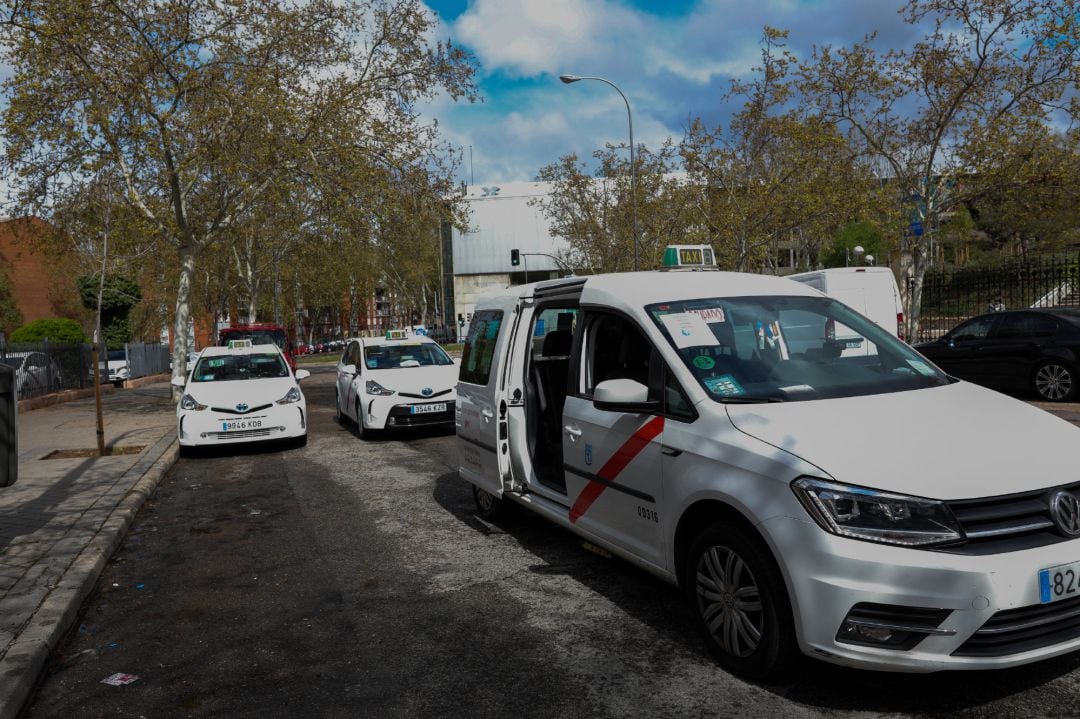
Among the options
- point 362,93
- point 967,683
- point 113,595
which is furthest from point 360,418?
point 967,683

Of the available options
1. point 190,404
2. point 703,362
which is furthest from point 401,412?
point 703,362

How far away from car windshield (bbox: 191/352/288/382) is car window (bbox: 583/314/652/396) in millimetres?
8617

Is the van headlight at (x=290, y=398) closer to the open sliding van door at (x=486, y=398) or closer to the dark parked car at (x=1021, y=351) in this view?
the open sliding van door at (x=486, y=398)

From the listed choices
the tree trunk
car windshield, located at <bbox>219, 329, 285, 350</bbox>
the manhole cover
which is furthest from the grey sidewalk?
car windshield, located at <bbox>219, 329, 285, 350</bbox>

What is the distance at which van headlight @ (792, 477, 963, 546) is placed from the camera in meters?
3.12

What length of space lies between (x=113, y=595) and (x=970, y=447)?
→ 526 centimetres

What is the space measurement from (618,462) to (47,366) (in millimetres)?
22081

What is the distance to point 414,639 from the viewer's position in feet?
14.7

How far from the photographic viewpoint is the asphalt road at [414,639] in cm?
360

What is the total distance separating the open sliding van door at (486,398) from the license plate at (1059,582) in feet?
11.9

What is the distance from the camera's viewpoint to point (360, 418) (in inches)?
512

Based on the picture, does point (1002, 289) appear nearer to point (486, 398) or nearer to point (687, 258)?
point (687, 258)

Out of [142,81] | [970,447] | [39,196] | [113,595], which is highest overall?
[142,81]

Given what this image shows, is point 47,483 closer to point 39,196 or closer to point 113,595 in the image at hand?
point 113,595
